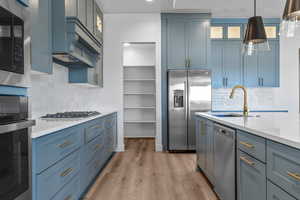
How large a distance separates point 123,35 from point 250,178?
3.80 metres

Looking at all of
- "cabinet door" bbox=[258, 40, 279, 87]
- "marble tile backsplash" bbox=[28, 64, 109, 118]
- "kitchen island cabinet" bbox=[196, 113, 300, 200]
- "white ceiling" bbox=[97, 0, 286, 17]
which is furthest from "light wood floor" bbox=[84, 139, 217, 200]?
"white ceiling" bbox=[97, 0, 286, 17]

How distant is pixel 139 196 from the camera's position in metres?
2.42


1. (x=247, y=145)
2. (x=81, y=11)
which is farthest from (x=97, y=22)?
(x=247, y=145)

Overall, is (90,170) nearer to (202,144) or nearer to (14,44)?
(202,144)

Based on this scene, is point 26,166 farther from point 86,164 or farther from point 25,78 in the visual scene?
point 86,164

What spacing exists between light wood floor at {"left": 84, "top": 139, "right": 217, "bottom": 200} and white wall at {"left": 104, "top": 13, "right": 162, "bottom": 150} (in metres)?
0.82

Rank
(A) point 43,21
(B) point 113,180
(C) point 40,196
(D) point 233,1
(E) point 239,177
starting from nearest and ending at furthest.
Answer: (C) point 40,196
(E) point 239,177
(A) point 43,21
(B) point 113,180
(D) point 233,1

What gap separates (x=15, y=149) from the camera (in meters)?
1.15

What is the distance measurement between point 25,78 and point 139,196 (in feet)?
5.80

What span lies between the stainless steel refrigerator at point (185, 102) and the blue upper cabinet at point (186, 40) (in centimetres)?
31

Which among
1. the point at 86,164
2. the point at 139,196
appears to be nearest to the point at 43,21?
the point at 86,164

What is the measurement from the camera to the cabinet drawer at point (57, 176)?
1.44m

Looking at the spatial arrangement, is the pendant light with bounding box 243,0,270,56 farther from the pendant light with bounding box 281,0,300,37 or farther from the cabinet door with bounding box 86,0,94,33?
the cabinet door with bounding box 86,0,94,33

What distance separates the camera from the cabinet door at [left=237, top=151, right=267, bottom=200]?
54.0 inches
